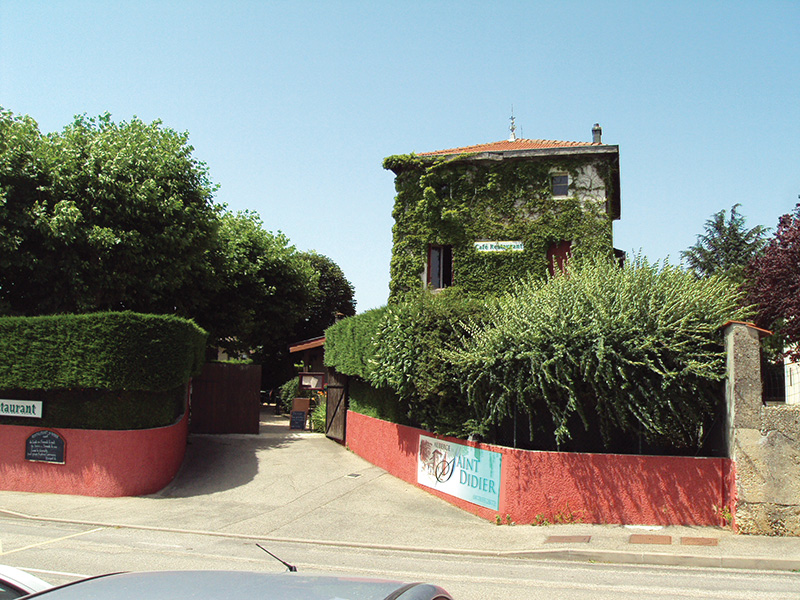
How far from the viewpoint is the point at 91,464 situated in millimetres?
15102

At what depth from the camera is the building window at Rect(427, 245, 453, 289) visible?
22234mm

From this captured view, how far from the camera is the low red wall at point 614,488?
1185cm

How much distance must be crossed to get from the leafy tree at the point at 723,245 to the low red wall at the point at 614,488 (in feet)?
→ 132

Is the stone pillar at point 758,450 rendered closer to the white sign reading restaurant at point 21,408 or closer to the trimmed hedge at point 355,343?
the trimmed hedge at point 355,343

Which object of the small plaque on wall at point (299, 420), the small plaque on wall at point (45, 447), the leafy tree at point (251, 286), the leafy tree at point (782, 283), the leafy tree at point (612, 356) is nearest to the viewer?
the leafy tree at point (612, 356)

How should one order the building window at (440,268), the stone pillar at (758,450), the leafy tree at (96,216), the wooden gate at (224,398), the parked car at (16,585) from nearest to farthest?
1. the parked car at (16,585)
2. the stone pillar at (758,450)
3. the leafy tree at (96,216)
4. the wooden gate at (224,398)
5. the building window at (440,268)

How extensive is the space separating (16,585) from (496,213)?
19475 millimetres

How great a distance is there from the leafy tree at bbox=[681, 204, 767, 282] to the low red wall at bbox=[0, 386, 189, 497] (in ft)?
141

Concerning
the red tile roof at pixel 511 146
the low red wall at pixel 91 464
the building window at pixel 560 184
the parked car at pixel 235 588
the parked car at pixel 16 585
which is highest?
the red tile roof at pixel 511 146

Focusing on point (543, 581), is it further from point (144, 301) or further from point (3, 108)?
point (3, 108)

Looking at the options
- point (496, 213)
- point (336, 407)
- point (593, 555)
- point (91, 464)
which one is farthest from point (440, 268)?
point (593, 555)

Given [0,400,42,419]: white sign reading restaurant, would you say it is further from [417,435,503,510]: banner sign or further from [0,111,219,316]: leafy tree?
[417,435,503,510]: banner sign

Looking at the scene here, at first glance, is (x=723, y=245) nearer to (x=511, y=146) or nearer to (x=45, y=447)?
(x=511, y=146)

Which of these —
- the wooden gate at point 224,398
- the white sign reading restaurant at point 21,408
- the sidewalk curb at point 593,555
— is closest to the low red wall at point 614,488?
the sidewalk curb at point 593,555
